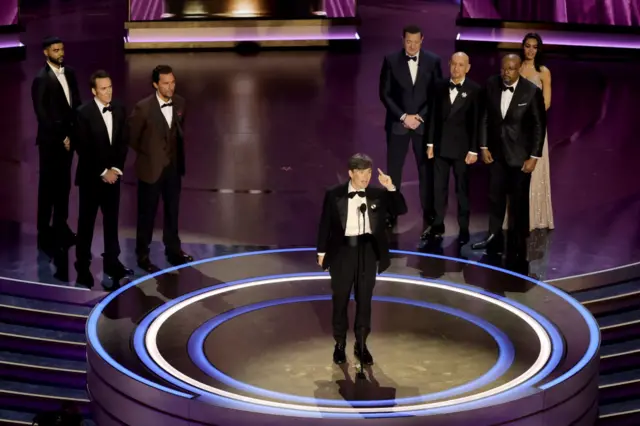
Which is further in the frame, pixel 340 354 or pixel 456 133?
pixel 456 133

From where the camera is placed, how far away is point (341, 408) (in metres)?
6.42

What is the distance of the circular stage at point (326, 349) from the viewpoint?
644 centimetres

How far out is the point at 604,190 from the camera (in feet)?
33.9

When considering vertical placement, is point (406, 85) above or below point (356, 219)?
above

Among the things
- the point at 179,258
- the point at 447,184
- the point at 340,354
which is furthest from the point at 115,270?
the point at 447,184

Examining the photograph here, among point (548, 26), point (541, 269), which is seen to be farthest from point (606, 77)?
point (541, 269)

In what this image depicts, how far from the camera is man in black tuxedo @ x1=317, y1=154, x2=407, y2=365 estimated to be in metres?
6.74

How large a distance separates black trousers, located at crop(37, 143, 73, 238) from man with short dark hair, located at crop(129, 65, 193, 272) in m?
0.92

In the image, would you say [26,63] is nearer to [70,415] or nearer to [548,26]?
[548,26]

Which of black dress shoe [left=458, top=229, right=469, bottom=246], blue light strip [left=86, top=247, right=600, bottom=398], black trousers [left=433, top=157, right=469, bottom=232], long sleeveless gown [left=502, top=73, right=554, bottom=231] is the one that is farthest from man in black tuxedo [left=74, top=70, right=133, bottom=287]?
long sleeveless gown [left=502, top=73, right=554, bottom=231]

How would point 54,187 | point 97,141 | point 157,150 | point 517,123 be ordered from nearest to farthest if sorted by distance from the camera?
point 97,141
point 157,150
point 517,123
point 54,187

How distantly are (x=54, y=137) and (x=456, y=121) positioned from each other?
119 inches

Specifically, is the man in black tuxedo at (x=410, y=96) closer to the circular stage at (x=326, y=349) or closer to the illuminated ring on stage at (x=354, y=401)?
the circular stage at (x=326, y=349)

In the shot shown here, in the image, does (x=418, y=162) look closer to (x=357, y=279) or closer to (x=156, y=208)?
(x=156, y=208)
